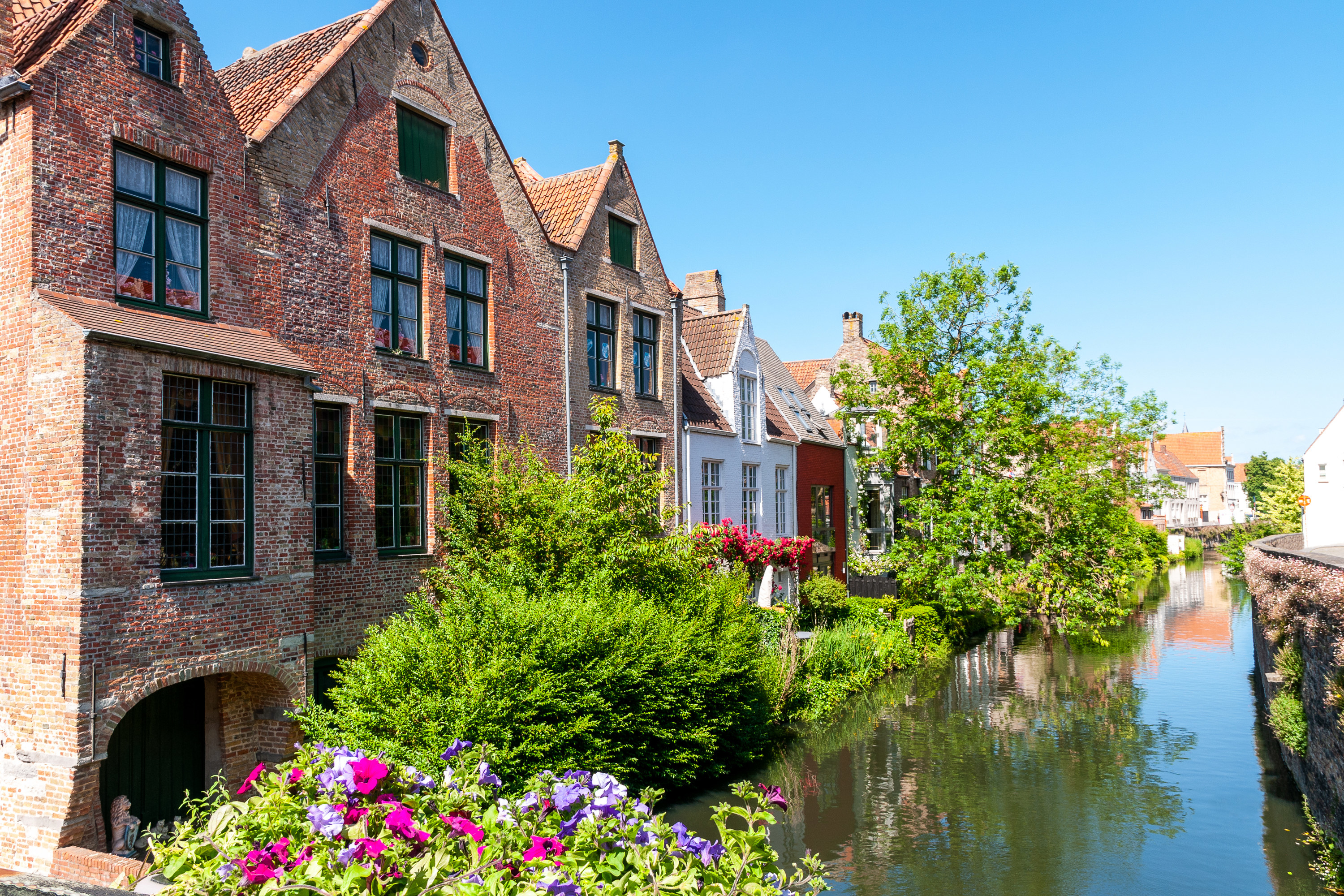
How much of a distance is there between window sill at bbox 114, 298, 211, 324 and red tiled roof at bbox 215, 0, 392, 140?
7.40 feet

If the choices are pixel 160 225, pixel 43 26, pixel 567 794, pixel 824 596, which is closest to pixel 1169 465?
pixel 824 596

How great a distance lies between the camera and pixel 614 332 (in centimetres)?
1997

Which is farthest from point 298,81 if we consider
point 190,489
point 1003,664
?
point 1003,664

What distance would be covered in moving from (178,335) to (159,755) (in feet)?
16.7

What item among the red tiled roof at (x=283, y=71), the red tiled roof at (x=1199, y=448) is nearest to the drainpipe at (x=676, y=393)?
the red tiled roof at (x=283, y=71)

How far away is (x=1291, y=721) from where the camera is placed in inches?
523

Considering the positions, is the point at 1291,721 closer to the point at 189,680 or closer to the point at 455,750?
the point at 455,750

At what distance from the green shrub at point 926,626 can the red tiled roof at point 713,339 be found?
30.1ft

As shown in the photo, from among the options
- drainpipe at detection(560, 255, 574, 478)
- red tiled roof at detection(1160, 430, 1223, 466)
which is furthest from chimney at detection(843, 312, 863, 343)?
red tiled roof at detection(1160, 430, 1223, 466)

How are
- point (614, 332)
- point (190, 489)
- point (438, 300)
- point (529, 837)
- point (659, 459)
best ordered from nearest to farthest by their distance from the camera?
1. point (529, 837)
2. point (190, 489)
3. point (438, 300)
4. point (614, 332)
5. point (659, 459)

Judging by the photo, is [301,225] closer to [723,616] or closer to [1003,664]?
[723,616]

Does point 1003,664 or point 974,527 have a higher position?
point 974,527

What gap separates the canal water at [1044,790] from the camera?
36.6 ft

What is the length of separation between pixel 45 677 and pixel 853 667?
16986 millimetres
